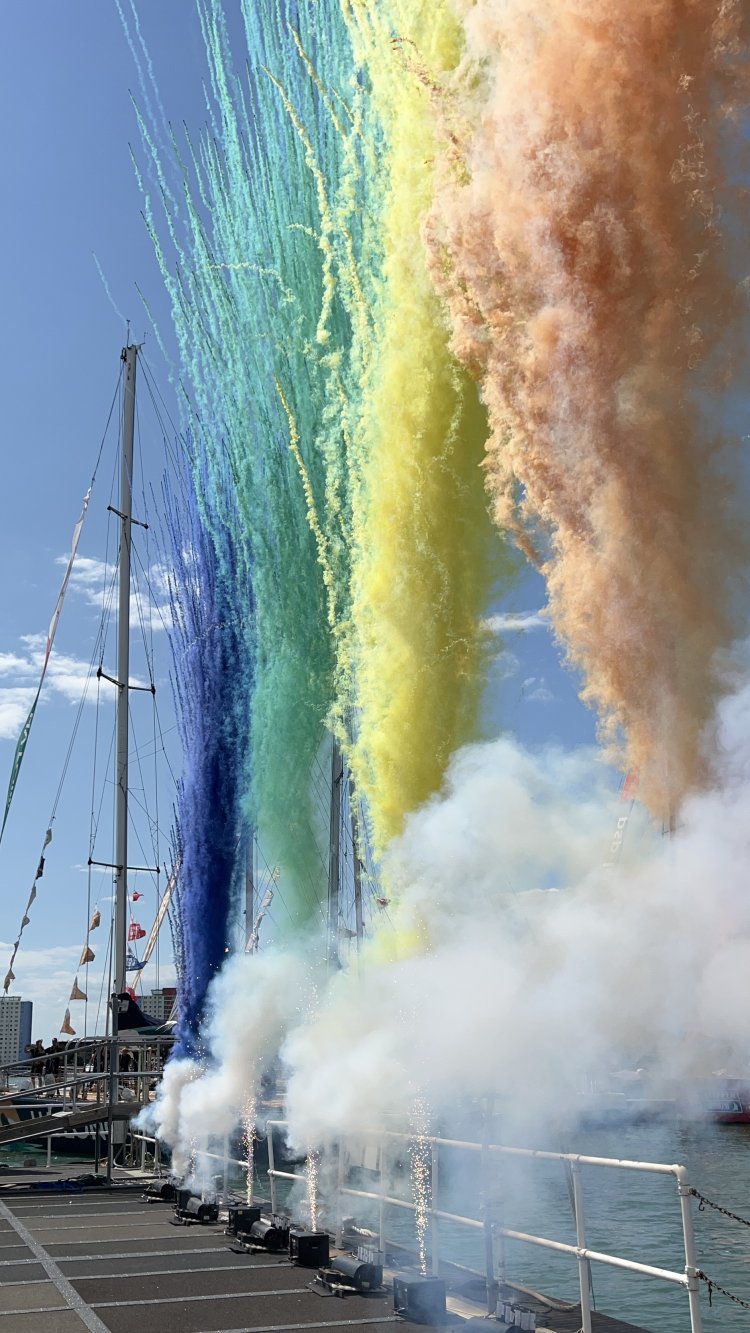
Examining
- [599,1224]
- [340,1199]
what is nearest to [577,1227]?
[340,1199]

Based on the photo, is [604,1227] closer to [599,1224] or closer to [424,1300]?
[599,1224]

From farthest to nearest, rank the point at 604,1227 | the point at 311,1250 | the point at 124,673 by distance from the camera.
A: the point at 124,673
the point at 604,1227
the point at 311,1250

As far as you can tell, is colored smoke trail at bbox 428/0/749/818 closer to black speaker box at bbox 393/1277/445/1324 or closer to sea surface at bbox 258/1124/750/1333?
black speaker box at bbox 393/1277/445/1324

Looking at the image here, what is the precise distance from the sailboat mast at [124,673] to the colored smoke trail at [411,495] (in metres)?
11.7

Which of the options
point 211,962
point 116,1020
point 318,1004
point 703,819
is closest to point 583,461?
point 703,819

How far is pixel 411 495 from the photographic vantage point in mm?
16031

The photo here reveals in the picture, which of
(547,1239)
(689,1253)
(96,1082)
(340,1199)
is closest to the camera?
(689,1253)

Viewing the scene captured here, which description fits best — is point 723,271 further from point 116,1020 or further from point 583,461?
point 116,1020

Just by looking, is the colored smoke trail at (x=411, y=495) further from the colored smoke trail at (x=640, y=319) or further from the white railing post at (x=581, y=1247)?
the white railing post at (x=581, y=1247)

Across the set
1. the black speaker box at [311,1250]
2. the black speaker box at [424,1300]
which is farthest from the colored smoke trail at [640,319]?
the black speaker box at [311,1250]

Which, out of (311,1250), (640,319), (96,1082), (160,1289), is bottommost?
(160,1289)

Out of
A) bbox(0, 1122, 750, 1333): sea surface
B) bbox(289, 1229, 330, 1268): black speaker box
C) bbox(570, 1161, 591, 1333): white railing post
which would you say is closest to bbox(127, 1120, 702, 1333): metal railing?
bbox(570, 1161, 591, 1333): white railing post

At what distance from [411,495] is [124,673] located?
1429 centimetres

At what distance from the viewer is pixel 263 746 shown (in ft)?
79.7
